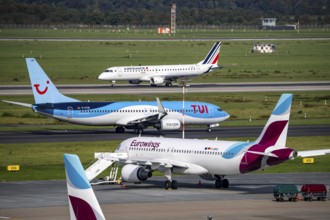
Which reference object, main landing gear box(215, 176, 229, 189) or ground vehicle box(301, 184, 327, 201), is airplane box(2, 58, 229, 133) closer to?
main landing gear box(215, 176, 229, 189)

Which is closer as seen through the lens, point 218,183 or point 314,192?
point 314,192

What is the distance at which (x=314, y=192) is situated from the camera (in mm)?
58594

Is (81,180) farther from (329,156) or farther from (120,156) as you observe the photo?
(329,156)

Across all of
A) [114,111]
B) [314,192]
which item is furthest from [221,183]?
[114,111]

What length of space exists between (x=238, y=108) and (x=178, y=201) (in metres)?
61.1

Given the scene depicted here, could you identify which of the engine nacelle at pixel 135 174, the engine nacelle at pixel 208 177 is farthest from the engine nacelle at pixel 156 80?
the engine nacelle at pixel 135 174

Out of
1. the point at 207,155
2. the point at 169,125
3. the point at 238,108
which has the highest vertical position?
the point at 238,108

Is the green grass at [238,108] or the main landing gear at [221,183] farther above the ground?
the green grass at [238,108]

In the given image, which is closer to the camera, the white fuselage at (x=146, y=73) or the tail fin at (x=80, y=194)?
the tail fin at (x=80, y=194)

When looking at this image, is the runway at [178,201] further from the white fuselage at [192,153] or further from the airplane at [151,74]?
the airplane at [151,74]

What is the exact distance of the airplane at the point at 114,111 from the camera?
9800 cm

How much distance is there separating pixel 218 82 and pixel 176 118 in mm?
56707

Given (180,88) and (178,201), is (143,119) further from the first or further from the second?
(180,88)

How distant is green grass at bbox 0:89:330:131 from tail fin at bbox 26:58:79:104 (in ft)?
21.0
